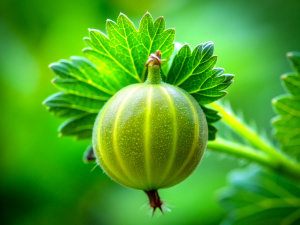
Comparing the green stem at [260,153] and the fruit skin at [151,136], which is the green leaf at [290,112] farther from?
the fruit skin at [151,136]

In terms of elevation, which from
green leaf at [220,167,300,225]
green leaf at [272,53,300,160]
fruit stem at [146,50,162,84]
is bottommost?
green leaf at [220,167,300,225]

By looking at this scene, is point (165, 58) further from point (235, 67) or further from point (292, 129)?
point (235, 67)

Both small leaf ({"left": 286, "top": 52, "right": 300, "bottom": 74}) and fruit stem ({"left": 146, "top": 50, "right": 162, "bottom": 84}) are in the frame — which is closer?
fruit stem ({"left": 146, "top": 50, "right": 162, "bottom": 84})

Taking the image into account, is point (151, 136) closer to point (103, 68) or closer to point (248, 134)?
point (103, 68)

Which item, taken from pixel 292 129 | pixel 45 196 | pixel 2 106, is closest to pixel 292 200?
pixel 292 129

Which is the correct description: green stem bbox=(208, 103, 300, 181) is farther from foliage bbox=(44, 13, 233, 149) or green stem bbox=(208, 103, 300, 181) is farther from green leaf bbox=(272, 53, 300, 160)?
foliage bbox=(44, 13, 233, 149)

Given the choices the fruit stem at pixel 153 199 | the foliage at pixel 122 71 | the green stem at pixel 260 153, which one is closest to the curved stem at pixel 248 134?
the green stem at pixel 260 153

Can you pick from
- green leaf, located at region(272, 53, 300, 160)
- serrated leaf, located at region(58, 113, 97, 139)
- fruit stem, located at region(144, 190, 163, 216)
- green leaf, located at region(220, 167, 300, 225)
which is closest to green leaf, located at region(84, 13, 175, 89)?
serrated leaf, located at region(58, 113, 97, 139)

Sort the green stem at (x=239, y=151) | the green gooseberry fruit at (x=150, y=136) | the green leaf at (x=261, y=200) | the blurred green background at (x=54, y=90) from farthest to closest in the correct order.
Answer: the blurred green background at (x=54, y=90) → the green leaf at (x=261, y=200) → the green stem at (x=239, y=151) → the green gooseberry fruit at (x=150, y=136)
